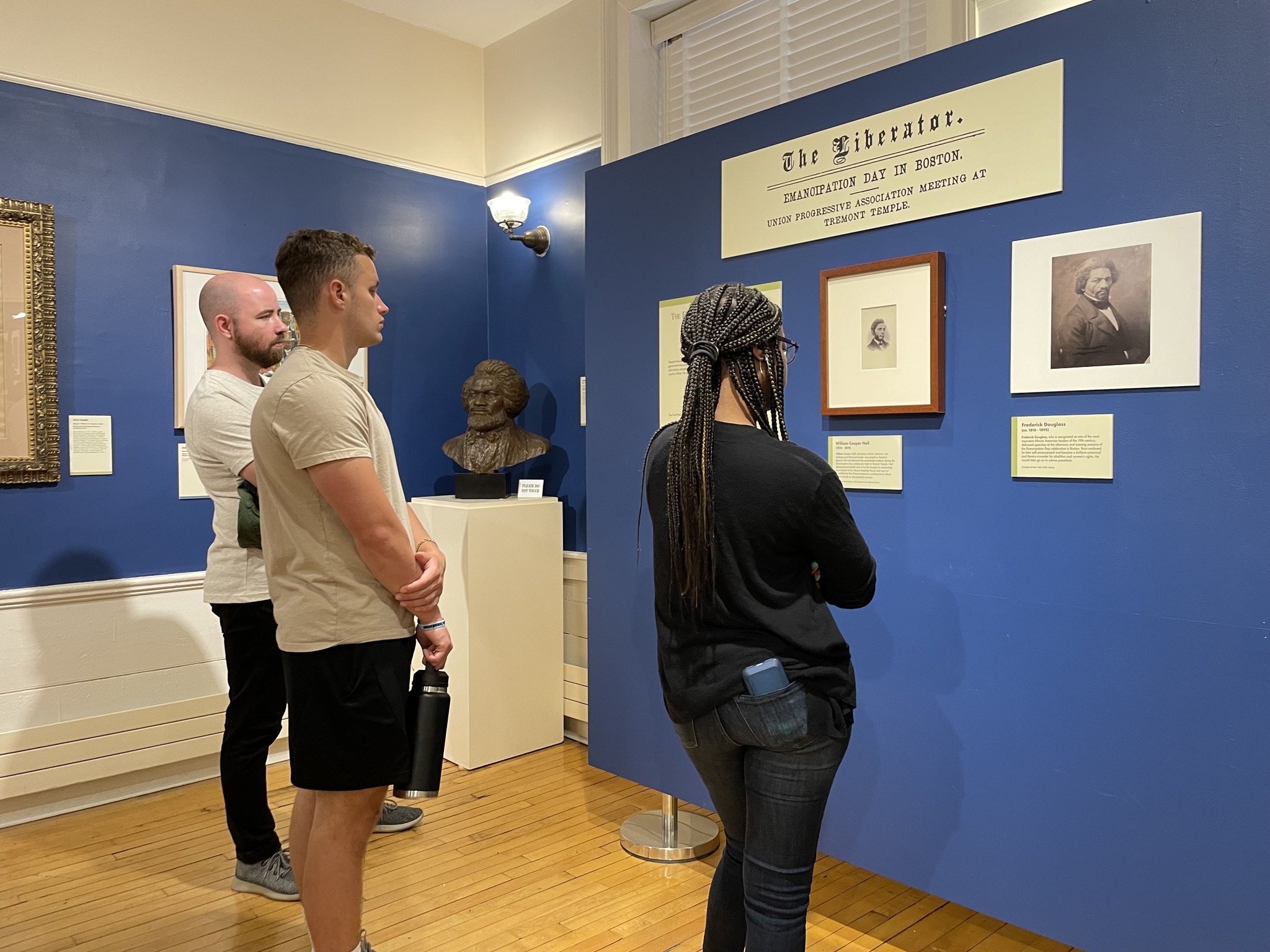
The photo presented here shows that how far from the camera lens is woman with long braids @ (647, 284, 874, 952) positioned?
56.5 inches

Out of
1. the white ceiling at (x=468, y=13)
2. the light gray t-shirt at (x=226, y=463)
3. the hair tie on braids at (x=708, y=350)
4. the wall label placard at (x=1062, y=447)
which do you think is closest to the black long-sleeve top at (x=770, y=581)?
the hair tie on braids at (x=708, y=350)

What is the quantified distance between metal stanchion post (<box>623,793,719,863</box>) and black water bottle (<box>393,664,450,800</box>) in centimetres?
126

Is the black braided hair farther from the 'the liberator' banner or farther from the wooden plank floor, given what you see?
the wooden plank floor

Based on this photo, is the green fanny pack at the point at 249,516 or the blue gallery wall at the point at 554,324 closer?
the green fanny pack at the point at 249,516

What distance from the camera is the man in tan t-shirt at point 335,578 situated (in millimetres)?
1730

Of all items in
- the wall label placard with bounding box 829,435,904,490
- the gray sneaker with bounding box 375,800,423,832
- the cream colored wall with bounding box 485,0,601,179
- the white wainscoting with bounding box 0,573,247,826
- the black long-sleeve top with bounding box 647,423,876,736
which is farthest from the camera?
the cream colored wall with bounding box 485,0,601,179

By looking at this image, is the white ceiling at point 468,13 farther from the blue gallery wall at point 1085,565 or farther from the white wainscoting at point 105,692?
the white wainscoting at point 105,692

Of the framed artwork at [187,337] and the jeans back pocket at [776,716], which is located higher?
the framed artwork at [187,337]

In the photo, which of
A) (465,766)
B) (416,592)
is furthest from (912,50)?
(465,766)

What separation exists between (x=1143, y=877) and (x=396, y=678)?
1.59 m

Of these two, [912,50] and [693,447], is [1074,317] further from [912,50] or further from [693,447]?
[912,50]

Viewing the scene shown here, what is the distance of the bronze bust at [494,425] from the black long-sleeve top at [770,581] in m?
2.59

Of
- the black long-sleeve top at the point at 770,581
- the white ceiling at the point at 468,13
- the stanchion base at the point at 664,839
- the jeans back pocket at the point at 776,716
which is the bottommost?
the stanchion base at the point at 664,839

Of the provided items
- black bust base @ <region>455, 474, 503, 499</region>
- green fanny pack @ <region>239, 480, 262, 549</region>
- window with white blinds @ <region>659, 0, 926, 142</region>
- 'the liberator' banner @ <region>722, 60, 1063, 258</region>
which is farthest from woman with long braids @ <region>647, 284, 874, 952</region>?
black bust base @ <region>455, 474, 503, 499</region>
